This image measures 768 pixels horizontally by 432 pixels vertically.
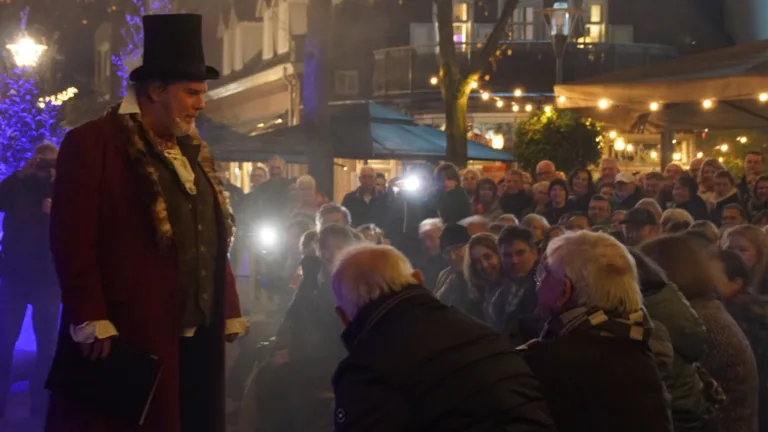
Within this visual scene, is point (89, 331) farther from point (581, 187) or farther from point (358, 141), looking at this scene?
point (358, 141)

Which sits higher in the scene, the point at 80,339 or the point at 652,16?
the point at 652,16

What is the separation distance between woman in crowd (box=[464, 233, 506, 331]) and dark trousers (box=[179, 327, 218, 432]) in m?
2.65

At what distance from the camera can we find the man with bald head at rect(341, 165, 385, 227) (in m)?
12.0

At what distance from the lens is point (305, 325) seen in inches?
278

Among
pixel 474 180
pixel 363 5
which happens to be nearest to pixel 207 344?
pixel 474 180

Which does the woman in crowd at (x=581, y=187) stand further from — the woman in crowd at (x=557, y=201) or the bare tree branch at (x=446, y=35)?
the bare tree branch at (x=446, y=35)

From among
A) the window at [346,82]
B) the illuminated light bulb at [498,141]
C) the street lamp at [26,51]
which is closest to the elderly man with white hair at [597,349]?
the street lamp at [26,51]

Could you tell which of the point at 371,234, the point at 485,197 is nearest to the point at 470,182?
the point at 485,197

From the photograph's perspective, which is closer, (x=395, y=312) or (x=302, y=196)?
(x=395, y=312)

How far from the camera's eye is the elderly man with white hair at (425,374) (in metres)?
3.10

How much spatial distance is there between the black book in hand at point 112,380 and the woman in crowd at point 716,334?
2557 mm

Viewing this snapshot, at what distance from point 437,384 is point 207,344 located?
1.38 meters

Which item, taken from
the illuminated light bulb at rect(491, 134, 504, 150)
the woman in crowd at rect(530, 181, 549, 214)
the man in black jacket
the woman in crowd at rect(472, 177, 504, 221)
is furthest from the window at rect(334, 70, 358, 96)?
the man in black jacket

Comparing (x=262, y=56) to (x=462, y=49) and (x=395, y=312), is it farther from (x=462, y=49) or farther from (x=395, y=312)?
(x=395, y=312)
